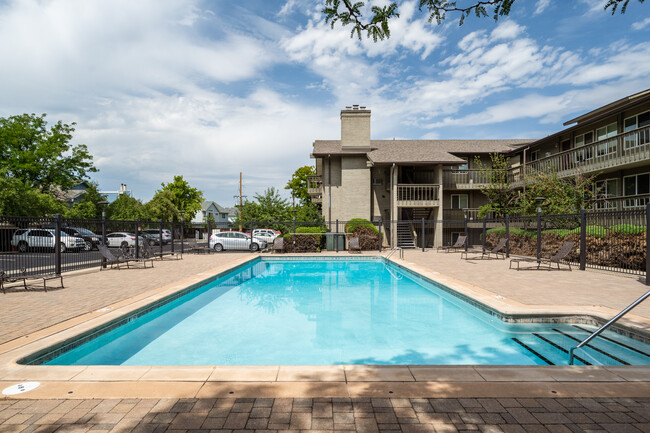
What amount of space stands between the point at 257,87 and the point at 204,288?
9.35 metres

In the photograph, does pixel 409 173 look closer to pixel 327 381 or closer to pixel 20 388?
pixel 327 381

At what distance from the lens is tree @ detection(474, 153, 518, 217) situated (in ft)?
80.7

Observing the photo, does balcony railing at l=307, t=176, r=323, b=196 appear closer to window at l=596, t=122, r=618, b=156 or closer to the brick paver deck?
window at l=596, t=122, r=618, b=156

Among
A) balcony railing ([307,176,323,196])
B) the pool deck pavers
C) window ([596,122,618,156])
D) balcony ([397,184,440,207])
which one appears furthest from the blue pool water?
balcony railing ([307,176,323,196])

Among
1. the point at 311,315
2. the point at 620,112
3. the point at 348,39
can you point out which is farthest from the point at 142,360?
the point at 620,112

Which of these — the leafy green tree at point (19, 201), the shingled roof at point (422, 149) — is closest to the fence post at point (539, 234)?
the shingled roof at point (422, 149)

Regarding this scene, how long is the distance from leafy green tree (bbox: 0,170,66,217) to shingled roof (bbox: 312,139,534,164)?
22.6m

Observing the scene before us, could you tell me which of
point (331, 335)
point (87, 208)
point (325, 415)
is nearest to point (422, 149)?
point (331, 335)

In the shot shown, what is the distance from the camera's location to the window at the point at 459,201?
28.2 metres

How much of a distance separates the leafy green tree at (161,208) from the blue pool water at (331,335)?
3730 cm

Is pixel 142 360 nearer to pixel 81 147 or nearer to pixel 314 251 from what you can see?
pixel 314 251

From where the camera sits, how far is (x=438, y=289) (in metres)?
10.2

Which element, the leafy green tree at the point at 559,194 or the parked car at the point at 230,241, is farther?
the parked car at the point at 230,241

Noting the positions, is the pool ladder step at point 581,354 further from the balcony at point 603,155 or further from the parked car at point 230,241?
the parked car at point 230,241
